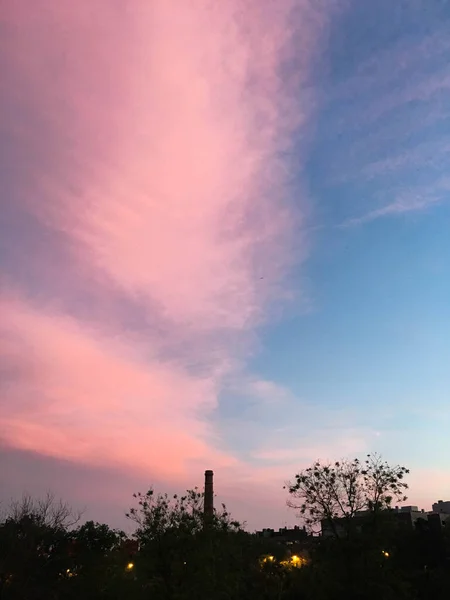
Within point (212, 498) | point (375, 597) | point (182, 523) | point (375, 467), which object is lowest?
point (375, 597)

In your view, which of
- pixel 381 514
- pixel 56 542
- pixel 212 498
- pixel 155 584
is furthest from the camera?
pixel 212 498

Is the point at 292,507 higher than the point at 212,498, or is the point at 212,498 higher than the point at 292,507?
the point at 212,498

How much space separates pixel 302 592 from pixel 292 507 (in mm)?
6139

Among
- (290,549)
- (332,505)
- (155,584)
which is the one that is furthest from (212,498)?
(155,584)

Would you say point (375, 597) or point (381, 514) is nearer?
point (375, 597)

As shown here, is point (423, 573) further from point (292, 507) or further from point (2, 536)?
point (2, 536)

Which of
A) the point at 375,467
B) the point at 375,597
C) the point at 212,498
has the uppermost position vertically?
the point at 212,498

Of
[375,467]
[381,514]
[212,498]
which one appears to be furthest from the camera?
[212,498]

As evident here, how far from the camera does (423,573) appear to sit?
4238cm

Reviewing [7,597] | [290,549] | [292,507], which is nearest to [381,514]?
[292,507]

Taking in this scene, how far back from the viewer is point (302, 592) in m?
36.4

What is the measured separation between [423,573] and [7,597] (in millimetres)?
30148

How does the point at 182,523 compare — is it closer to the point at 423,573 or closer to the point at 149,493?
the point at 149,493

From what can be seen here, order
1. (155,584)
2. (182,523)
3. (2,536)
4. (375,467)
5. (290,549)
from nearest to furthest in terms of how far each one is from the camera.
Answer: (155,584), (182,523), (375,467), (2,536), (290,549)
